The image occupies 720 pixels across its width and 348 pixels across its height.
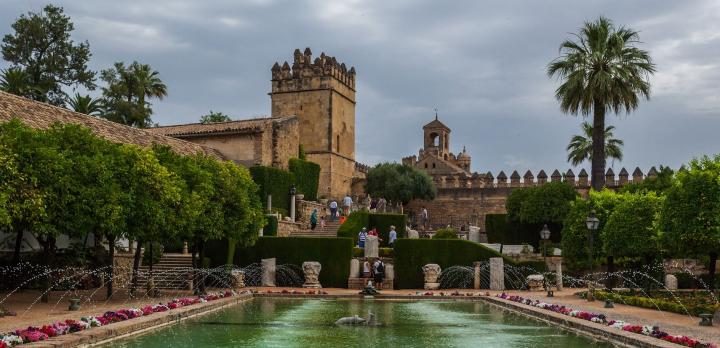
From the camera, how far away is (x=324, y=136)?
5162 cm

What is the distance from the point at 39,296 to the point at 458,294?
11852mm

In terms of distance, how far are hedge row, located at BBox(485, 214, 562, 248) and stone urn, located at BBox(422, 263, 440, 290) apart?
1527 cm

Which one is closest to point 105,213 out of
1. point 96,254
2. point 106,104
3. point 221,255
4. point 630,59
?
point 96,254

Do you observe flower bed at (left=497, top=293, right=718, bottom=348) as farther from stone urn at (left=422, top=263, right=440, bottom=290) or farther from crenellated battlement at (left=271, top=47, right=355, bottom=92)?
crenellated battlement at (left=271, top=47, right=355, bottom=92)

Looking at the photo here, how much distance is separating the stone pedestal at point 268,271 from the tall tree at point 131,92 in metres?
22.5

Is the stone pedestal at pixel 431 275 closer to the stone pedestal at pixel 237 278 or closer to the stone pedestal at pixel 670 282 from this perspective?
the stone pedestal at pixel 237 278

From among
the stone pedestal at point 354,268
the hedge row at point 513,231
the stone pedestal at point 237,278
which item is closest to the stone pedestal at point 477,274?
the stone pedestal at point 354,268

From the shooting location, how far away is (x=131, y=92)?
47750mm

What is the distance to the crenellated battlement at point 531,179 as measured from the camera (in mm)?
46534

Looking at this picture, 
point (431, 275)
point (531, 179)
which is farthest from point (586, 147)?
point (431, 275)

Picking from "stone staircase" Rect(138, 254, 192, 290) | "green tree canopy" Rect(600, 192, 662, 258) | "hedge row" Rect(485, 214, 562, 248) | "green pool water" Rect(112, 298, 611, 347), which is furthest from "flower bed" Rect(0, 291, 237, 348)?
"hedge row" Rect(485, 214, 562, 248)

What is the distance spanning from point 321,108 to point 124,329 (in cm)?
4074

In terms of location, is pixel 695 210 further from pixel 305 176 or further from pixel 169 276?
pixel 305 176

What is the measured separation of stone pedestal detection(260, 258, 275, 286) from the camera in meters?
26.5
